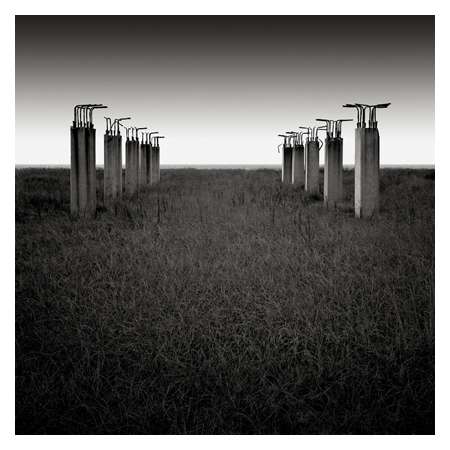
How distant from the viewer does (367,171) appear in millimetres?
10195

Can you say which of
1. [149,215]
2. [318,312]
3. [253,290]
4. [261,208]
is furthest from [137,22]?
[261,208]

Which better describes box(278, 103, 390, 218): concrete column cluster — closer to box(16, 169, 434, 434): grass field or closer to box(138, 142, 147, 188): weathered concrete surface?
box(16, 169, 434, 434): grass field

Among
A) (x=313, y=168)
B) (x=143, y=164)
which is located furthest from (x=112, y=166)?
(x=143, y=164)

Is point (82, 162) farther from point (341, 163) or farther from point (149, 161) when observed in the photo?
point (149, 161)

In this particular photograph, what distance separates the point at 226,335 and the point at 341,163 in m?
10.6

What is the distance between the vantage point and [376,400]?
3.02 m

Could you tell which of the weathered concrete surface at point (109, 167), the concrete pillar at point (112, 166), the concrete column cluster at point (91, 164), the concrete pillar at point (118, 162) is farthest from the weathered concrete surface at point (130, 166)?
the weathered concrete surface at point (109, 167)

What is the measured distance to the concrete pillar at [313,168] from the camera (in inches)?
638

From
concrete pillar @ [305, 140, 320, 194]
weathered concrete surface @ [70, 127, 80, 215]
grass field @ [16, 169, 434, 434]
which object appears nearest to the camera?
grass field @ [16, 169, 434, 434]

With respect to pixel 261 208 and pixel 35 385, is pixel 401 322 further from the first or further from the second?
pixel 261 208

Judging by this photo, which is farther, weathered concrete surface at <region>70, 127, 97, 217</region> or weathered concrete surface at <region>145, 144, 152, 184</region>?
weathered concrete surface at <region>145, 144, 152, 184</region>

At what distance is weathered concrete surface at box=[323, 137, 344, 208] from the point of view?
1319cm

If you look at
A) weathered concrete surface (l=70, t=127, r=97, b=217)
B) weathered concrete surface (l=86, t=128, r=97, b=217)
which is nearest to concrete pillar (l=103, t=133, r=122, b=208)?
weathered concrete surface (l=86, t=128, r=97, b=217)

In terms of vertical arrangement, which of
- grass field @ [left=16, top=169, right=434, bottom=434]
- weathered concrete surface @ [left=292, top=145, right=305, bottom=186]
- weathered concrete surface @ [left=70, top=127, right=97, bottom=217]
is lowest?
grass field @ [left=16, top=169, right=434, bottom=434]
